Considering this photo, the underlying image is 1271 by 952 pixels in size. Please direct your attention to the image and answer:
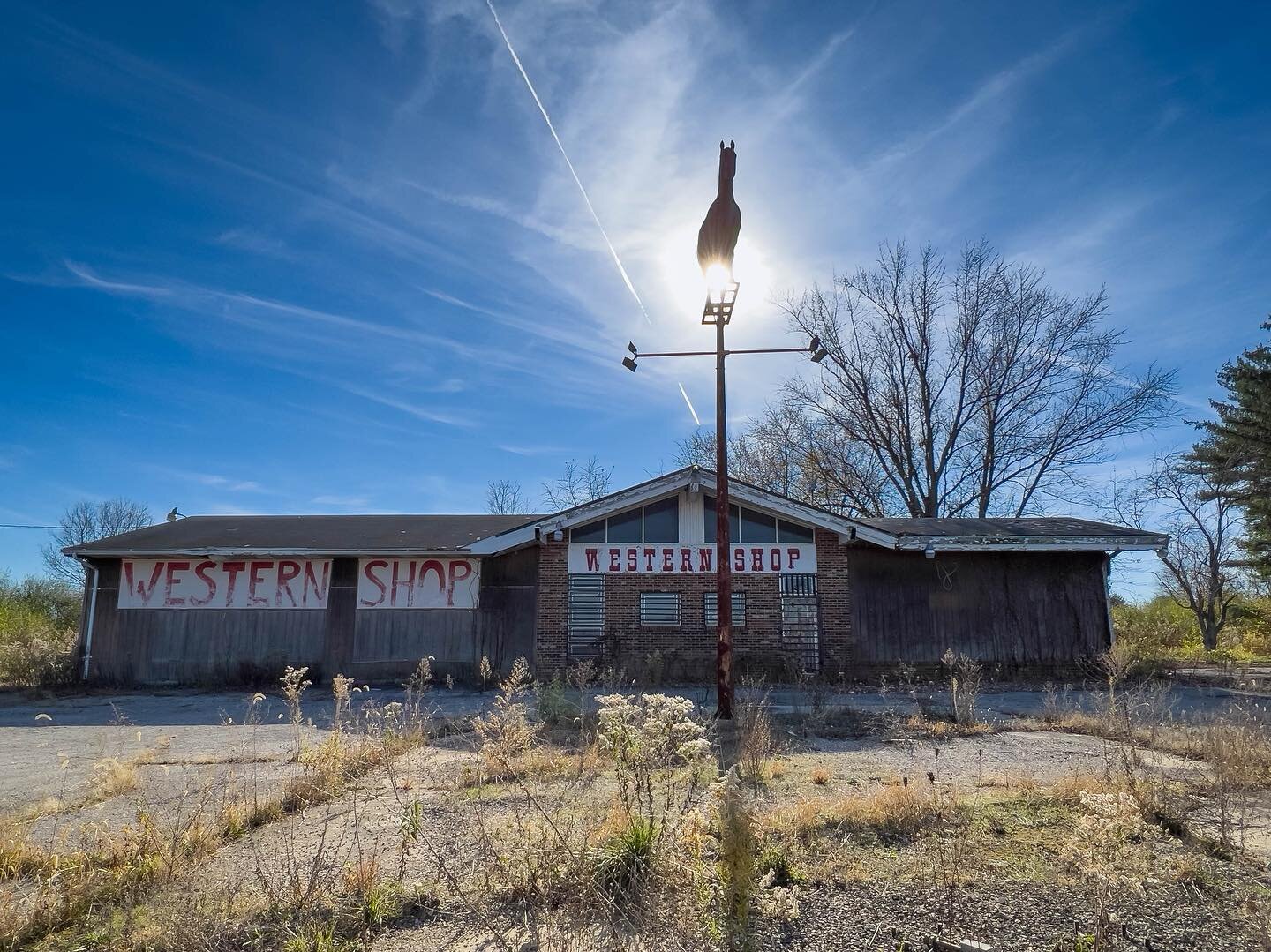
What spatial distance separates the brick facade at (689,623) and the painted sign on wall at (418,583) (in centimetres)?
200

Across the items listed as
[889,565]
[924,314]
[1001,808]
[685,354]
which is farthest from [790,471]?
[1001,808]

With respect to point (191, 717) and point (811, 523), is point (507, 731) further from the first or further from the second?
point (811, 523)

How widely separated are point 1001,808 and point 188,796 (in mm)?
6111

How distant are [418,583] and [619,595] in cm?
461

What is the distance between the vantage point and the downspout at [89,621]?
648 inches

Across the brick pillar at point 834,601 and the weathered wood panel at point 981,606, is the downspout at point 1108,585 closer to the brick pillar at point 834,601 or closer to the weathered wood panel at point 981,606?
the weathered wood panel at point 981,606

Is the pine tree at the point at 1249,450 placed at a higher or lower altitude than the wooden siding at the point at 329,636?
higher

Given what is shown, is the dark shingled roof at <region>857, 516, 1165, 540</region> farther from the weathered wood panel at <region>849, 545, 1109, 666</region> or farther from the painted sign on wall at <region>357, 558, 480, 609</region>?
the painted sign on wall at <region>357, 558, 480, 609</region>

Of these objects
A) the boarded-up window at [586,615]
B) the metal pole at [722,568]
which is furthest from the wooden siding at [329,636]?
the metal pole at [722,568]

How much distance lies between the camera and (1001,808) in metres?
5.29

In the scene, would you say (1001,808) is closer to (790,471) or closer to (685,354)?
(685,354)

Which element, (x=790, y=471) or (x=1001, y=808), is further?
(x=790, y=471)

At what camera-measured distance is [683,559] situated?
51.4 ft

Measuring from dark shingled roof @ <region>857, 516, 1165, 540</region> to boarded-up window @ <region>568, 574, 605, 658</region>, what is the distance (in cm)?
570
